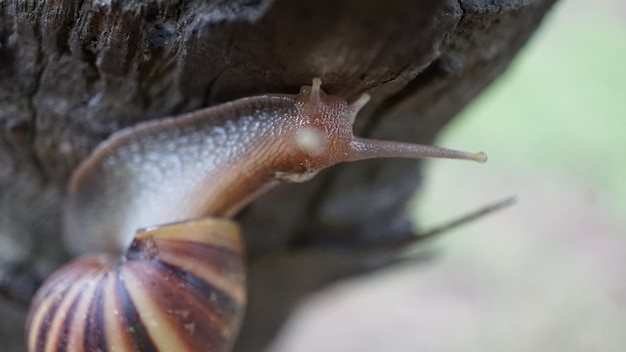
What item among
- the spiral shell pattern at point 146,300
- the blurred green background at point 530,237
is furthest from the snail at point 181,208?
the blurred green background at point 530,237

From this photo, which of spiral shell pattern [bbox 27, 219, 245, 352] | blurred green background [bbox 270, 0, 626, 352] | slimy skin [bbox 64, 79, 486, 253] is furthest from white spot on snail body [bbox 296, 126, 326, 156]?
blurred green background [bbox 270, 0, 626, 352]

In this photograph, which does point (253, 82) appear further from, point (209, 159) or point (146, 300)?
point (146, 300)

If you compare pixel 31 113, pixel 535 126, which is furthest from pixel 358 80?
pixel 535 126

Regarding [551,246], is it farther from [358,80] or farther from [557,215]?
[358,80]

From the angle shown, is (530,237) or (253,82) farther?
(530,237)

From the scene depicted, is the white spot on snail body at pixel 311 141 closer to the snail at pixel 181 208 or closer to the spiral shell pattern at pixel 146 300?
the snail at pixel 181 208

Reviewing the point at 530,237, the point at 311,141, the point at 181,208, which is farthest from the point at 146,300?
the point at 530,237
